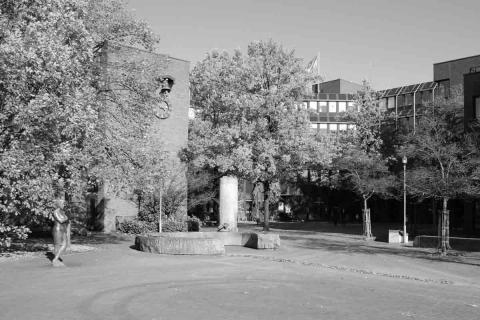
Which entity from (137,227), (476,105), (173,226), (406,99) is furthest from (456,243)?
(406,99)

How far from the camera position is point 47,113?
56.3 feet

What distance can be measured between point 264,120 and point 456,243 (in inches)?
551

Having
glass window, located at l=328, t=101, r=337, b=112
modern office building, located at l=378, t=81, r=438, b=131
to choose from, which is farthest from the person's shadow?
glass window, located at l=328, t=101, r=337, b=112

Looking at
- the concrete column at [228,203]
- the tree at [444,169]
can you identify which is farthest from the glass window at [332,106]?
the concrete column at [228,203]

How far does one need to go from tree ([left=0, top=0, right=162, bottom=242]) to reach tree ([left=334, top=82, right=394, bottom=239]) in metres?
20.0

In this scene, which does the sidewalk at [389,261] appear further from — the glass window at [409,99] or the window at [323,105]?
the window at [323,105]

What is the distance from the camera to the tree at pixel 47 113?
16.6 m

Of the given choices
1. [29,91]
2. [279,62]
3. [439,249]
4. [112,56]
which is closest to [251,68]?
[279,62]

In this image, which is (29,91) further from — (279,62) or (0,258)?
(279,62)

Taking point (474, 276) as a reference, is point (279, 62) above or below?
above

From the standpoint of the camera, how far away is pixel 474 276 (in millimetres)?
17391

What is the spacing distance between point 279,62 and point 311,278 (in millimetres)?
23131

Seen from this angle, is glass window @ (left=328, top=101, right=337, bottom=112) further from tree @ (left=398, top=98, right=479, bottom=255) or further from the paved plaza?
the paved plaza

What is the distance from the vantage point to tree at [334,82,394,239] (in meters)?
38.1
